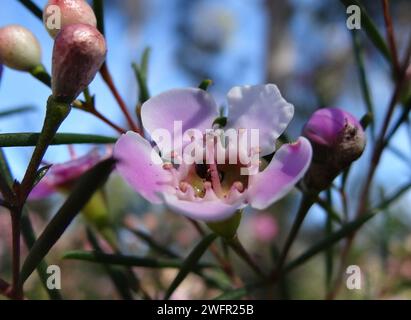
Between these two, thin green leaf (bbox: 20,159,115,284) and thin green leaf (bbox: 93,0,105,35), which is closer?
thin green leaf (bbox: 20,159,115,284)

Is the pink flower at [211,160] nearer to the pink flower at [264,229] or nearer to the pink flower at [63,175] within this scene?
the pink flower at [63,175]

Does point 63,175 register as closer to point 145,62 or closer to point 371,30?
point 145,62

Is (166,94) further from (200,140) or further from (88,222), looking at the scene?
(88,222)

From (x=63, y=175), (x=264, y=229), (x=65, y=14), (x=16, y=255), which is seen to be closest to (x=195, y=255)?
(x=16, y=255)

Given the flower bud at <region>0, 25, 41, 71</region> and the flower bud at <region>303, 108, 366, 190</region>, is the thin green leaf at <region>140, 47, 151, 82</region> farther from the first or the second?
the flower bud at <region>303, 108, 366, 190</region>

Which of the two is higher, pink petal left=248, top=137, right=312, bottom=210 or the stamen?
the stamen

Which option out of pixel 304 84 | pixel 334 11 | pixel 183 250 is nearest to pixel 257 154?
pixel 183 250

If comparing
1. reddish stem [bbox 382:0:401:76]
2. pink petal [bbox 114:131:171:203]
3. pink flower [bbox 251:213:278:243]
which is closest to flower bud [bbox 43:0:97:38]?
pink petal [bbox 114:131:171:203]
